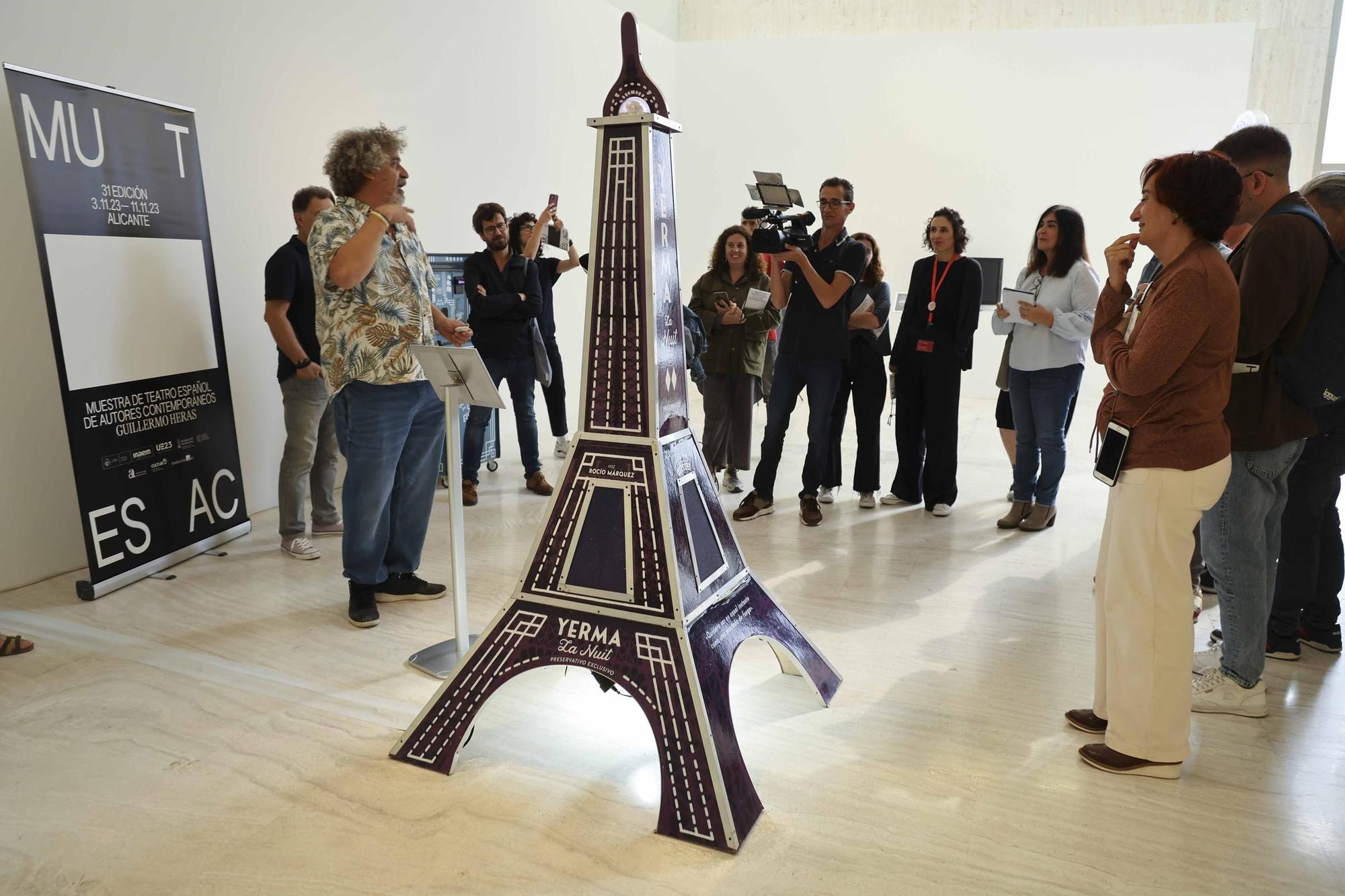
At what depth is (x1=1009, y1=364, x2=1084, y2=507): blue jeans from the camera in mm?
4195

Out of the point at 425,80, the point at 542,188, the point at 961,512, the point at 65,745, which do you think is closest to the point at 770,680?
the point at 65,745

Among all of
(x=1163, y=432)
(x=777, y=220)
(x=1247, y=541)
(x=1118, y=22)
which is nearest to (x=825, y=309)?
(x=777, y=220)

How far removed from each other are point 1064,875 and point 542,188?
595cm

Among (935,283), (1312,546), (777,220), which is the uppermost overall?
(777,220)

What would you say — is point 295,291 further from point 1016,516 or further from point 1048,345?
point 1016,516

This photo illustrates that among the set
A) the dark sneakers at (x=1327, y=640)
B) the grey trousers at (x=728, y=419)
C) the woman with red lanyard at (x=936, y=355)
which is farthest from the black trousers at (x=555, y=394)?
the dark sneakers at (x=1327, y=640)

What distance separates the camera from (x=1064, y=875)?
6.04 ft

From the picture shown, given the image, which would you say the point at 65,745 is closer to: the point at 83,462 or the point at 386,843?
the point at 386,843

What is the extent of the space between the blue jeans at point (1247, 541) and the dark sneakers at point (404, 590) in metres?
2.55

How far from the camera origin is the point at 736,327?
4.84 meters

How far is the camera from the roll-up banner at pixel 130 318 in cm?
319

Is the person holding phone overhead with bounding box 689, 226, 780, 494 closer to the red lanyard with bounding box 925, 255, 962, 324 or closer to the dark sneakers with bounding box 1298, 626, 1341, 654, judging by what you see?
the red lanyard with bounding box 925, 255, 962, 324

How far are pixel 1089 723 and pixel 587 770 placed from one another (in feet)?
4.43

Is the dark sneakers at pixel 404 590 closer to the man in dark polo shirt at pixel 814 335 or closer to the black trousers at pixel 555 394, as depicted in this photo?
the man in dark polo shirt at pixel 814 335
